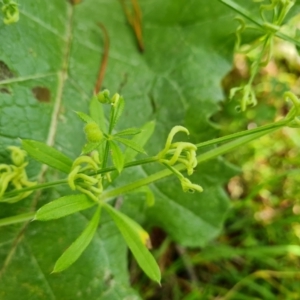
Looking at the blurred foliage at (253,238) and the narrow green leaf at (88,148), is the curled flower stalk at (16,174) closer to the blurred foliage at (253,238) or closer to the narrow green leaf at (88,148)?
the narrow green leaf at (88,148)

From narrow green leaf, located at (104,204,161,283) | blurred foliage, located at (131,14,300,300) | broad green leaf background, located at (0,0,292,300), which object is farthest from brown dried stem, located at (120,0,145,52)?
narrow green leaf, located at (104,204,161,283)

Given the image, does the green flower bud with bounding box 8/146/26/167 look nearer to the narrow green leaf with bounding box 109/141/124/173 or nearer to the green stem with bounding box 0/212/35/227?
the green stem with bounding box 0/212/35/227

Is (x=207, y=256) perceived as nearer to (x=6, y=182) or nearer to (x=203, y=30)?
(x=203, y=30)

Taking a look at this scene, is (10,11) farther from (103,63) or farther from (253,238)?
(253,238)

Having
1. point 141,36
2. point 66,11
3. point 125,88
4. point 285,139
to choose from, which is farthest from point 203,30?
point 285,139

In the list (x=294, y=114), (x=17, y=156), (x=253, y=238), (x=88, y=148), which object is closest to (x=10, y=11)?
(x=17, y=156)

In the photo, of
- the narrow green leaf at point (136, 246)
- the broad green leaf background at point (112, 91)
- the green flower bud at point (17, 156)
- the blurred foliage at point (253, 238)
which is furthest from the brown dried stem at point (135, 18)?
the narrow green leaf at point (136, 246)

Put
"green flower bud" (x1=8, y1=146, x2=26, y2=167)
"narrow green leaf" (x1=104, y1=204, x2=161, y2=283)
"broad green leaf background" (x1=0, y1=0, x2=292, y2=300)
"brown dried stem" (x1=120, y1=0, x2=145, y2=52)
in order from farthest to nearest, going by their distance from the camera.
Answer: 1. "brown dried stem" (x1=120, y1=0, x2=145, y2=52)
2. "broad green leaf background" (x1=0, y1=0, x2=292, y2=300)
3. "green flower bud" (x1=8, y1=146, x2=26, y2=167)
4. "narrow green leaf" (x1=104, y1=204, x2=161, y2=283)
